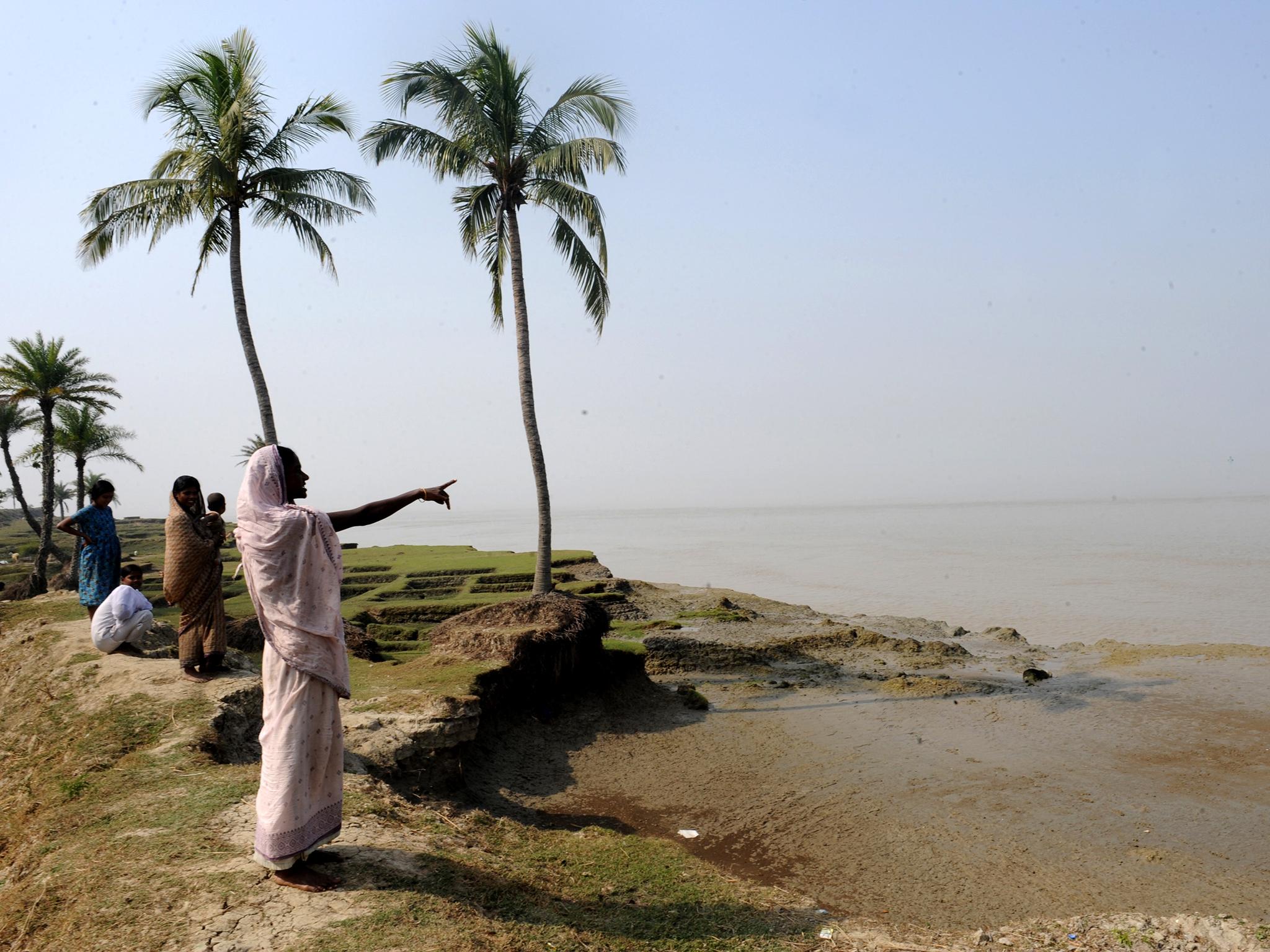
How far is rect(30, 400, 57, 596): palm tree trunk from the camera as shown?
2505cm

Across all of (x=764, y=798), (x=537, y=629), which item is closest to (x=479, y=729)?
(x=537, y=629)

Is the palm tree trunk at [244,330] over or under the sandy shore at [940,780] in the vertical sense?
over

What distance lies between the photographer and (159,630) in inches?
415

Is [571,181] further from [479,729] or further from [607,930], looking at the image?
[607,930]

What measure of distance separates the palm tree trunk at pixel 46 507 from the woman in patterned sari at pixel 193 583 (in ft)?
65.8

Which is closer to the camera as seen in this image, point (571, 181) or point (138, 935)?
point (138, 935)

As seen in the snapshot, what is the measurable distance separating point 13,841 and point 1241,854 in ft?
30.2

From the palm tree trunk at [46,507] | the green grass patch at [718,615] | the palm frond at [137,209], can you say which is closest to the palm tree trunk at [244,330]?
the palm frond at [137,209]

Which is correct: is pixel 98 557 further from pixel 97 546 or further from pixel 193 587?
pixel 193 587

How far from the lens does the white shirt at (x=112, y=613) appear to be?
888 centimetres

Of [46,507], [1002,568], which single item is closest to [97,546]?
[46,507]

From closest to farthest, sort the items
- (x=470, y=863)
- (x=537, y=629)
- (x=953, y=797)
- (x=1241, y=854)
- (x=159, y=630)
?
(x=470, y=863), (x=1241, y=854), (x=953, y=797), (x=159, y=630), (x=537, y=629)

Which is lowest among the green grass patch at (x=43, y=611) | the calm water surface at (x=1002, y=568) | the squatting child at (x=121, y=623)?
→ the calm water surface at (x=1002, y=568)

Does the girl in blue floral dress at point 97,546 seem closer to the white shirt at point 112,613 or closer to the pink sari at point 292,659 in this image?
the white shirt at point 112,613
